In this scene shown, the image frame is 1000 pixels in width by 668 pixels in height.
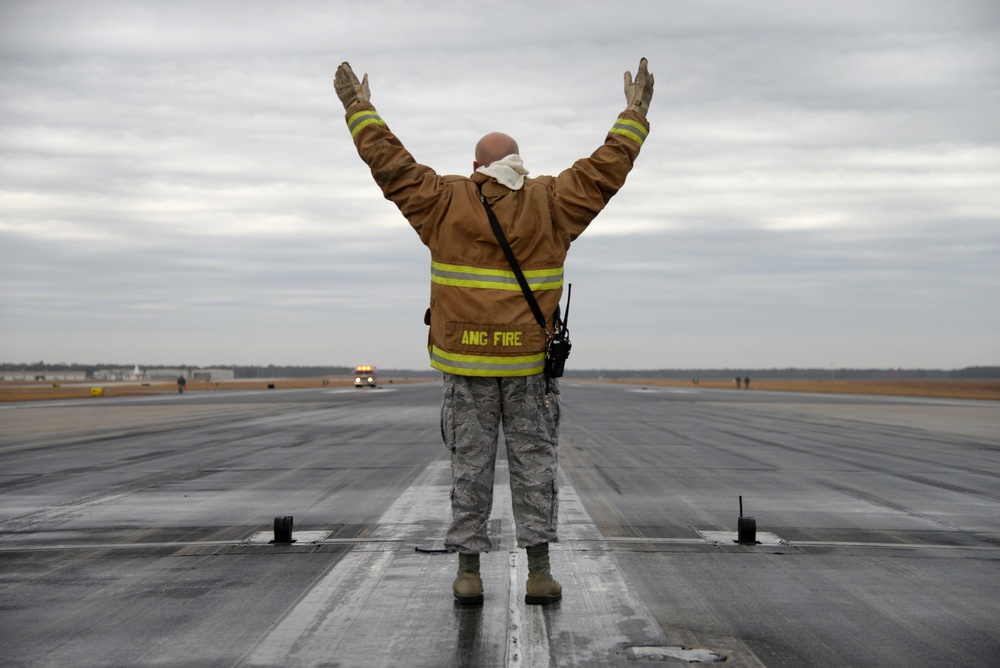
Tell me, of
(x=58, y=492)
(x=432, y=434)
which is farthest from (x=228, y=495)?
(x=432, y=434)

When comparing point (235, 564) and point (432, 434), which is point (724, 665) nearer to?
point (235, 564)

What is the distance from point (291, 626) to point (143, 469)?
24.0 ft

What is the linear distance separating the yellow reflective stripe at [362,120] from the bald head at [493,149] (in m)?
0.49

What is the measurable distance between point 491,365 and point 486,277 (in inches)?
16.3

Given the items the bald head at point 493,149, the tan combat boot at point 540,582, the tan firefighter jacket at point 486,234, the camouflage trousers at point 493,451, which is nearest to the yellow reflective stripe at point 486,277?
the tan firefighter jacket at point 486,234

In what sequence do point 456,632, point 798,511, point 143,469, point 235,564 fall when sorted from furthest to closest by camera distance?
point 143,469
point 798,511
point 235,564
point 456,632

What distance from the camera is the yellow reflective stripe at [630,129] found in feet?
14.5

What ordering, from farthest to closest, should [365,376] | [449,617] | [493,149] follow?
[365,376] → [493,149] → [449,617]

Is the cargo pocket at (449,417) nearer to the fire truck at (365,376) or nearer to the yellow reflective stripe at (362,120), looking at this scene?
the yellow reflective stripe at (362,120)

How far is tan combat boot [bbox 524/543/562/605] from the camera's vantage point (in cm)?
405

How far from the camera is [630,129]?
4.44 m

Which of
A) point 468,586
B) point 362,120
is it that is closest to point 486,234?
point 362,120

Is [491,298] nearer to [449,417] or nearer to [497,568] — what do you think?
[449,417]

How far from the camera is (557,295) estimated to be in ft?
14.5
